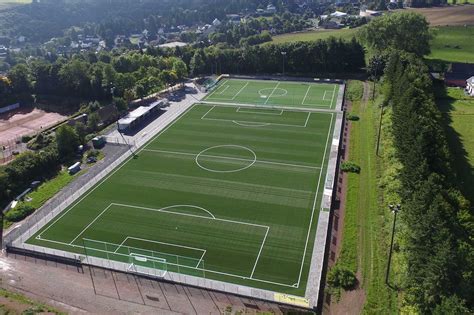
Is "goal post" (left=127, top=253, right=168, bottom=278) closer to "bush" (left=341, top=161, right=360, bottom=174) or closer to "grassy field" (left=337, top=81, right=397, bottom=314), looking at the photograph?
"grassy field" (left=337, top=81, right=397, bottom=314)

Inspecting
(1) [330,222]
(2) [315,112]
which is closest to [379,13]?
(2) [315,112]

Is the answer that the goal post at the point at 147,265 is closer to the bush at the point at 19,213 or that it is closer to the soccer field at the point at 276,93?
the bush at the point at 19,213

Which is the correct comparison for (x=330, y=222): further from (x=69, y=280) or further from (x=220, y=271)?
(x=69, y=280)

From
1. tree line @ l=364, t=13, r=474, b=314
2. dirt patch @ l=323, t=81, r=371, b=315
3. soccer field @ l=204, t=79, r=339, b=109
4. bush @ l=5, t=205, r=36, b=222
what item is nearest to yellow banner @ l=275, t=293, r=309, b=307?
dirt patch @ l=323, t=81, r=371, b=315

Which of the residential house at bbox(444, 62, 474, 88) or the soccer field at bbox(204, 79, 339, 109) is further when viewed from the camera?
the residential house at bbox(444, 62, 474, 88)

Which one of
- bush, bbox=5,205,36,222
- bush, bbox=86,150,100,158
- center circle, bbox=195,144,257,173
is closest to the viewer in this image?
bush, bbox=5,205,36,222

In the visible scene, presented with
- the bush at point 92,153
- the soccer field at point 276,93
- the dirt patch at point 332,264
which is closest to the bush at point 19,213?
the bush at point 92,153

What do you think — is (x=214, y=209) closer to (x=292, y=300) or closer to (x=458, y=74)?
(x=292, y=300)
